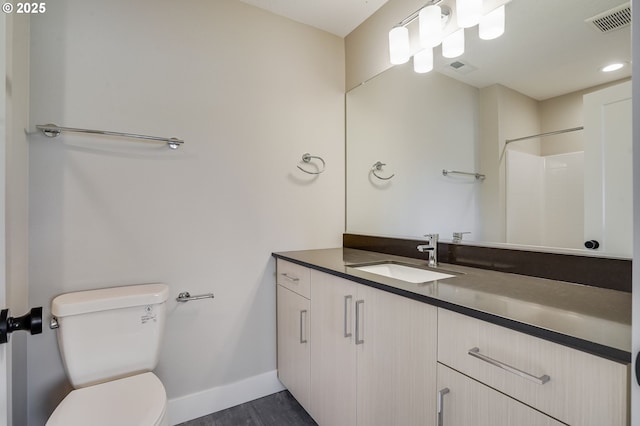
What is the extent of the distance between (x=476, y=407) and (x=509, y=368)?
0.55ft

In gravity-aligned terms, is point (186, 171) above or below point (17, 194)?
above

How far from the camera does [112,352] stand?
128 centimetres

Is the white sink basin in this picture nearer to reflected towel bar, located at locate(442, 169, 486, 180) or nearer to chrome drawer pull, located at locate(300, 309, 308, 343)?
chrome drawer pull, located at locate(300, 309, 308, 343)

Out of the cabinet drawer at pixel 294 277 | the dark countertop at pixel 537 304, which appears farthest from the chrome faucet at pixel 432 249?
the cabinet drawer at pixel 294 277

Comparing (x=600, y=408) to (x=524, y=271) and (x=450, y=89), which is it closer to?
(x=524, y=271)

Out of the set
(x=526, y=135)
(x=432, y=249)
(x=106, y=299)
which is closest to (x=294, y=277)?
(x=432, y=249)

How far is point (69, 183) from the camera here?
4.51 ft

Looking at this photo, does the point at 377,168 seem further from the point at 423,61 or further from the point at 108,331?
the point at 108,331

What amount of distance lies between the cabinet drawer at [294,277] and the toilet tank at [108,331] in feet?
2.16

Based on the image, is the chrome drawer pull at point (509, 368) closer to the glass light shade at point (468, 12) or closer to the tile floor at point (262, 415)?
the tile floor at point (262, 415)

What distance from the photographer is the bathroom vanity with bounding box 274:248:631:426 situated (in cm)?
62

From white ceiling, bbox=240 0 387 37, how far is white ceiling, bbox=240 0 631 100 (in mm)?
586

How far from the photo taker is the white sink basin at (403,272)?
143cm

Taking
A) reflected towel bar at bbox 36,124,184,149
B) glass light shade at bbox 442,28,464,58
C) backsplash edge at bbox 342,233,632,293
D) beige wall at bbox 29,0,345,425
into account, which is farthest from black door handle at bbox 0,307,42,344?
glass light shade at bbox 442,28,464,58
